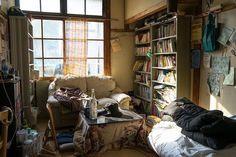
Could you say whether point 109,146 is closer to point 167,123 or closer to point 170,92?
point 167,123

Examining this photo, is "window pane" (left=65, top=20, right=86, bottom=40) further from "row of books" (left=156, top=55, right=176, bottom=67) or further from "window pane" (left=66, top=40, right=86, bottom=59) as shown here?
"row of books" (left=156, top=55, right=176, bottom=67)

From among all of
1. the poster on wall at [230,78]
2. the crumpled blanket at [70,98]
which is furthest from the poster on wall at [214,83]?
the crumpled blanket at [70,98]

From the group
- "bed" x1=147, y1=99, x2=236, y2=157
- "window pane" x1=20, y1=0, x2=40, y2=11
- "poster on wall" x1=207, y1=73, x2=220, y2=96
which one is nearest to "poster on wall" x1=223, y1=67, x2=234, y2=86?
"poster on wall" x1=207, y1=73, x2=220, y2=96

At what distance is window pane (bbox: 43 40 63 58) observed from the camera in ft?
15.4

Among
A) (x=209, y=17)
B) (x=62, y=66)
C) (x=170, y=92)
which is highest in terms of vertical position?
(x=209, y=17)

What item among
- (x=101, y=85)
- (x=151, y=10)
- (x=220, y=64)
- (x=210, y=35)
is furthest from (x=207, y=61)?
(x=101, y=85)

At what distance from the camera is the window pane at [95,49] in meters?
4.98

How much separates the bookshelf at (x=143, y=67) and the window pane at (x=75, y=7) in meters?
1.36

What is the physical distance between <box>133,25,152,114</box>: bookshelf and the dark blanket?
7.15 ft

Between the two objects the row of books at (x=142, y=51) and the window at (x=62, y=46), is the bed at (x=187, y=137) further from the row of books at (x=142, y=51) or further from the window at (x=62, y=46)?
the window at (x=62, y=46)

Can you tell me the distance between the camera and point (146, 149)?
9.41 feet

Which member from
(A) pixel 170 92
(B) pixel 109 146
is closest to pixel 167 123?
(B) pixel 109 146

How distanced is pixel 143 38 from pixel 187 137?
2.96 meters

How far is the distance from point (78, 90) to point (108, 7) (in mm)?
2083
